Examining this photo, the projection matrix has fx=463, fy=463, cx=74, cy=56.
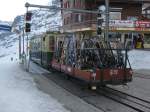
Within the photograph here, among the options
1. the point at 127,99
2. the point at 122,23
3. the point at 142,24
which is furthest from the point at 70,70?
the point at 142,24

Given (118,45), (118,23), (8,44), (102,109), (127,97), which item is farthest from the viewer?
(8,44)

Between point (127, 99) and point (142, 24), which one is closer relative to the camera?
point (127, 99)

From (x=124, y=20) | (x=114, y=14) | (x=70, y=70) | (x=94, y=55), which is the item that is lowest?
(x=70, y=70)

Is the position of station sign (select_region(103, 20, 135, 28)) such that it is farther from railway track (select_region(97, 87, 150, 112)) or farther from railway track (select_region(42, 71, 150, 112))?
railway track (select_region(97, 87, 150, 112))

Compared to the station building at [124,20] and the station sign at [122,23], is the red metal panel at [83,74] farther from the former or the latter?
the station sign at [122,23]

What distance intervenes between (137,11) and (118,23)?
6.29 metres

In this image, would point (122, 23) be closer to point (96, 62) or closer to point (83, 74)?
point (96, 62)

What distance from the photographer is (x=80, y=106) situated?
17.0m

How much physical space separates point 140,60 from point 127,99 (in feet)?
70.3

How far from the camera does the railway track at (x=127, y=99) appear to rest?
16.8 meters

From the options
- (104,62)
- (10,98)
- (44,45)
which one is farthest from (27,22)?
(10,98)

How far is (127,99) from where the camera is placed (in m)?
19.0

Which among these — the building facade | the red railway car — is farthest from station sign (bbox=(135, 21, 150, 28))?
the red railway car

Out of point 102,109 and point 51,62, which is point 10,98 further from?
point 51,62
